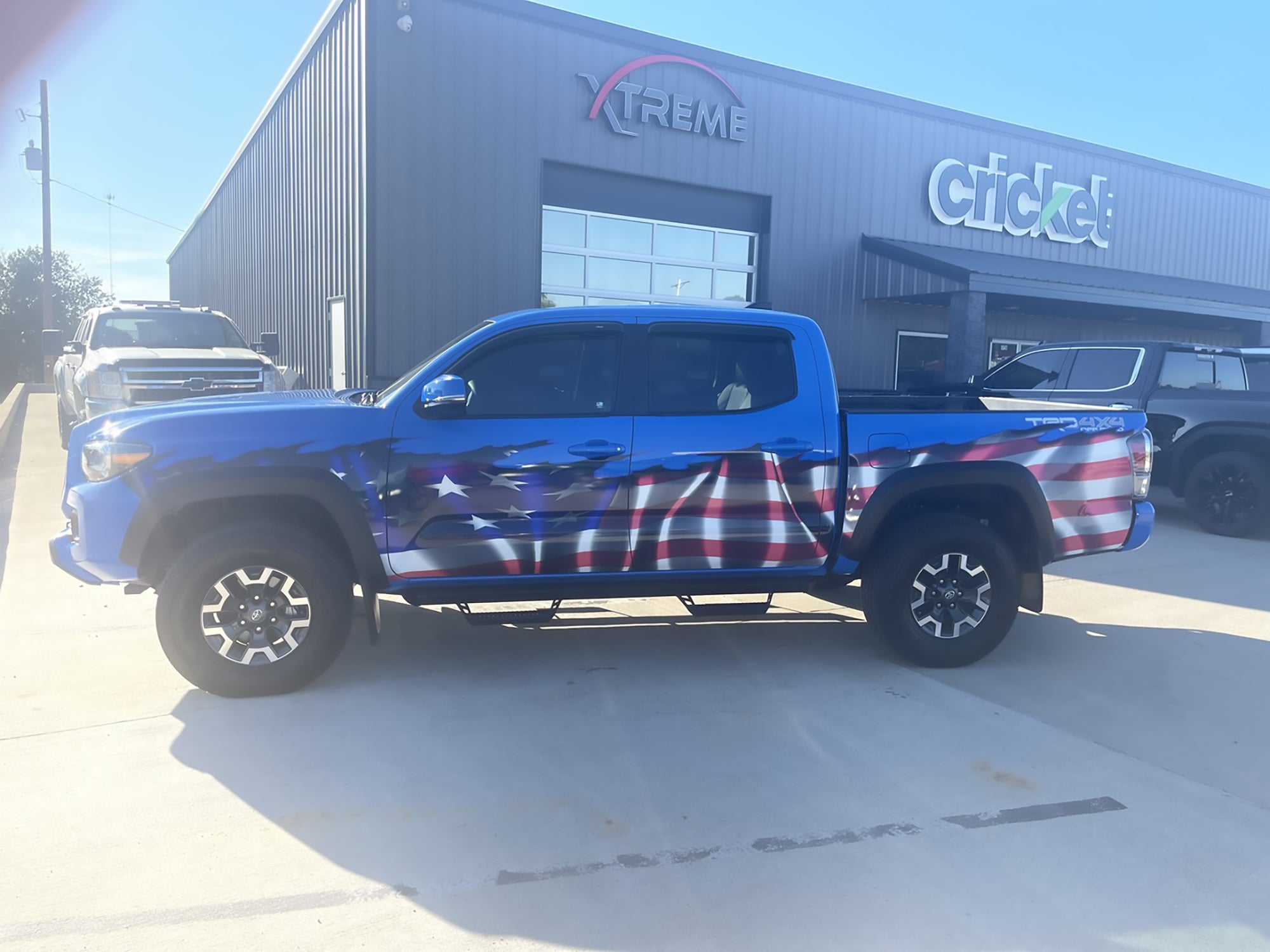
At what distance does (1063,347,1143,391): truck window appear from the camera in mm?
9977

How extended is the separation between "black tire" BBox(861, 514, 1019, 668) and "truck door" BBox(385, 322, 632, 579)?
152cm

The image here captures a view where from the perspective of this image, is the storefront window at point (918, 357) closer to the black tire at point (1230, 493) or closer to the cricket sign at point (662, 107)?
the cricket sign at point (662, 107)

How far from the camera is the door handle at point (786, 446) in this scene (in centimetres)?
→ 484

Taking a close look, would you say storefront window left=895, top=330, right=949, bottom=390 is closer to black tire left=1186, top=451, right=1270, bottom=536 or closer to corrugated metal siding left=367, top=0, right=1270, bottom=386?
corrugated metal siding left=367, top=0, right=1270, bottom=386

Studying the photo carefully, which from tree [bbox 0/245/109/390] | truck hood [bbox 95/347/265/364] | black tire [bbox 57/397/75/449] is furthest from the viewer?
tree [bbox 0/245/109/390]

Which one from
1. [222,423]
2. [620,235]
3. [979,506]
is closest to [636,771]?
[222,423]

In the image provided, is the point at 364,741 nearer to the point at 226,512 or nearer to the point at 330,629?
the point at 330,629

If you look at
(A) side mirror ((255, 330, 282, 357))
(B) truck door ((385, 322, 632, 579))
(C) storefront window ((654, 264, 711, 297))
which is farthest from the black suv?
(A) side mirror ((255, 330, 282, 357))

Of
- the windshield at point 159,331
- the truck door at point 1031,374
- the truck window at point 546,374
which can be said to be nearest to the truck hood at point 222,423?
the truck window at point 546,374

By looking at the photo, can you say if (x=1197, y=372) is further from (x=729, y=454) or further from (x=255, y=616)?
(x=255, y=616)

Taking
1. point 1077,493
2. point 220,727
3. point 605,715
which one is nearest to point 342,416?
point 220,727

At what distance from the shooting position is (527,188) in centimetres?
1259

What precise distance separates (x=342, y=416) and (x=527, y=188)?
886 centimetres

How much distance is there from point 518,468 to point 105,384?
8.34 m
